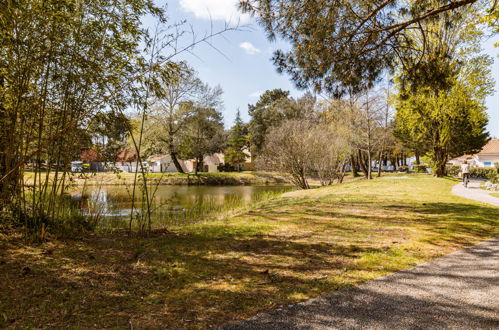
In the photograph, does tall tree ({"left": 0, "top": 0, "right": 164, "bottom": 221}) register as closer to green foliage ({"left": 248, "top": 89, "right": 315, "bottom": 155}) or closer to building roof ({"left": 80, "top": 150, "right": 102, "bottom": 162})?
building roof ({"left": 80, "top": 150, "right": 102, "bottom": 162})

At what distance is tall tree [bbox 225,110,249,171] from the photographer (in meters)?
39.9

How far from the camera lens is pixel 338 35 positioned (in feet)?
21.9

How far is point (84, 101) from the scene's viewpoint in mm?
4578

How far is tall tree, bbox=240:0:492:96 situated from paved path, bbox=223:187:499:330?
4.98 meters

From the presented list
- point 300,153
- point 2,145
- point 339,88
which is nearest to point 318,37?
point 339,88

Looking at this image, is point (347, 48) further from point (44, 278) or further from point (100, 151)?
point (44, 278)

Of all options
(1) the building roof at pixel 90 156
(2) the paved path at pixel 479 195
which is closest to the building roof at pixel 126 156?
(1) the building roof at pixel 90 156

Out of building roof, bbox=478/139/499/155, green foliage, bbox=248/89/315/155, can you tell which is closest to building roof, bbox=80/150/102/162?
green foliage, bbox=248/89/315/155

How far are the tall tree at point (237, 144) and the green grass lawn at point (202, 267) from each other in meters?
33.8

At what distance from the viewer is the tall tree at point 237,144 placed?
3994 cm

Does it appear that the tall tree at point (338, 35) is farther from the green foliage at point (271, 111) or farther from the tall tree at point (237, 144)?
the tall tree at point (237, 144)

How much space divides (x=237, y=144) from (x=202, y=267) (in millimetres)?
38301

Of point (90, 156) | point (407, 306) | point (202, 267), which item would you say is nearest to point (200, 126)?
point (90, 156)

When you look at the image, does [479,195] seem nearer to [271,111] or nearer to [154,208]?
[154,208]
